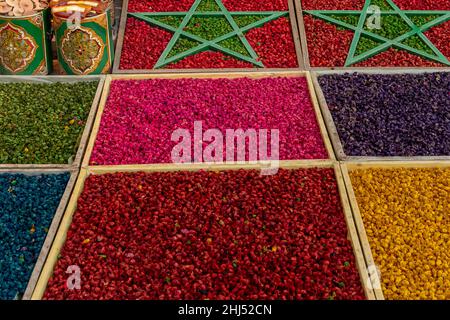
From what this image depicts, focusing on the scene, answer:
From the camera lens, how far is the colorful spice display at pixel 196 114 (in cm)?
309

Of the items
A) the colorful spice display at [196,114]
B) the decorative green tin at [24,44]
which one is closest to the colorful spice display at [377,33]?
the colorful spice display at [196,114]

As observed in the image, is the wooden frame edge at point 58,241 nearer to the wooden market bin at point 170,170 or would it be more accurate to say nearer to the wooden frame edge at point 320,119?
the wooden market bin at point 170,170

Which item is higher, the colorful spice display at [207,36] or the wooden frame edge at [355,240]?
the colorful spice display at [207,36]

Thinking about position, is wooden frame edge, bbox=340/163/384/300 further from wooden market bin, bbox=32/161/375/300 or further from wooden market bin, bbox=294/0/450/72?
wooden market bin, bbox=294/0/450/72

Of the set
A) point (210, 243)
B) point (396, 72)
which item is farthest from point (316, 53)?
point (210, 243)

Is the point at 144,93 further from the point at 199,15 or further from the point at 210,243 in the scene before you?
the point at 210,243

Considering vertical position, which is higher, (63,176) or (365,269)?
(63,176)

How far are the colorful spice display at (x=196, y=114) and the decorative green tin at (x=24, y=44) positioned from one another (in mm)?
566

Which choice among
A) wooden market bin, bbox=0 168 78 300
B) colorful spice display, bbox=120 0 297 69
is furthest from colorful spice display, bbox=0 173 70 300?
colorful spice display, bbox=120 0 297 69

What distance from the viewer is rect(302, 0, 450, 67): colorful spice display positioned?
13.0ft

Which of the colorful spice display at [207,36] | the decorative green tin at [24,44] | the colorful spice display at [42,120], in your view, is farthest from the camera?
the colorful spice display at [207,36]

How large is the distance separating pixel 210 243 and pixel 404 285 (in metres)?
0.83

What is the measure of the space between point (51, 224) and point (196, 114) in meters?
1.13

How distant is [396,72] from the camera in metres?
3.79
